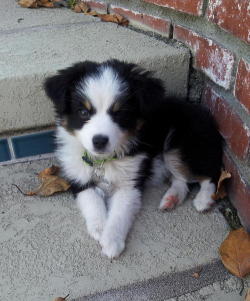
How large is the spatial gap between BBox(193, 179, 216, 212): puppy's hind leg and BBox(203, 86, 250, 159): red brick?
0.32 metres

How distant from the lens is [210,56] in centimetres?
261

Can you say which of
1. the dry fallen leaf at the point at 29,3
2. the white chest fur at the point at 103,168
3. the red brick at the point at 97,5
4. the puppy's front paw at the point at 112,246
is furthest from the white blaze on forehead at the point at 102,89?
the dry fallen leaf at the point at 29,3

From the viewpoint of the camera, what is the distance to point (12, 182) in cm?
273

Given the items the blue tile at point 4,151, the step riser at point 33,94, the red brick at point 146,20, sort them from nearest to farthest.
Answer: the step riser at point 33,94, the blue tile at point 4,151, the red brick at point 146,20

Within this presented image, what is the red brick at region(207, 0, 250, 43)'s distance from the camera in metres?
2.08

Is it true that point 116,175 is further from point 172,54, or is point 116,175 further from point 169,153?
point 172,54

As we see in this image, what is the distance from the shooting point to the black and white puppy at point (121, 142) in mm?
2309

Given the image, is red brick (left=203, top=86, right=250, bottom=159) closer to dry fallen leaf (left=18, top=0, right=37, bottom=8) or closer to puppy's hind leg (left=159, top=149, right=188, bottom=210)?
puppy's hind leg (left=159, top=149, right=188, bottom=210)

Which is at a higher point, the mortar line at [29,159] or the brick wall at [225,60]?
the brick wall at [225,60]

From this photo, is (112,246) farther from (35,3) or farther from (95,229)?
(35,3)

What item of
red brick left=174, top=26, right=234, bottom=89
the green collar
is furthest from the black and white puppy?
red brick left=174, top=26, right=234, bottom=89

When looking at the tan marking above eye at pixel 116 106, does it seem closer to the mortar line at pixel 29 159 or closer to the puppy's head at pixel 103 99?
the puppy's head at pixel 103 99

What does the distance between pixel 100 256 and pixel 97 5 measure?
250 cm

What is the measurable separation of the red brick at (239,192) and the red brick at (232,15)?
2.52 ft
